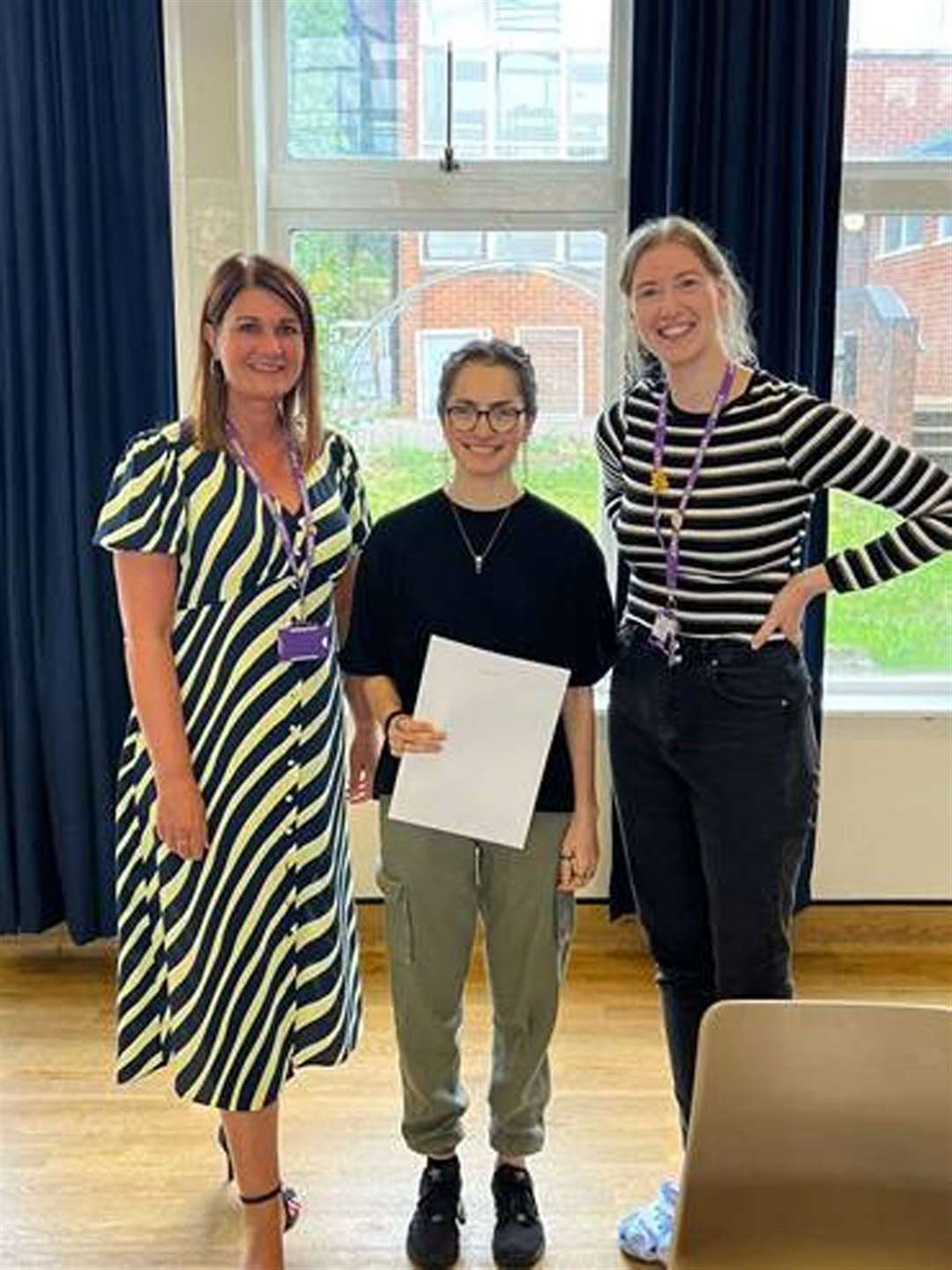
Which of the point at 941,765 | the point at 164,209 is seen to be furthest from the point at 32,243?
the point at 941,765

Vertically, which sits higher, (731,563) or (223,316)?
(223,316)

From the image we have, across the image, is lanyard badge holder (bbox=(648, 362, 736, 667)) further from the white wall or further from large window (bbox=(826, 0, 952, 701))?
large window (bbox=(826, 0, 952, 701))

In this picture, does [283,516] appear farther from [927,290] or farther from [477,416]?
[927,290]

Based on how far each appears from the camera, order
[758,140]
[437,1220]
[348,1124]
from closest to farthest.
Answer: [437,1220]
[348,1124]
[758,140]

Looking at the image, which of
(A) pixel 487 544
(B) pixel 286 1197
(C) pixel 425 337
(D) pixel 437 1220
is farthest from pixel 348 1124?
(C) pixel 425 337

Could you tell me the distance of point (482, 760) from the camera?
6.23 ft

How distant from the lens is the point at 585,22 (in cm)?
313

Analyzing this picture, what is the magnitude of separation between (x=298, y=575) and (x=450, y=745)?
33cm

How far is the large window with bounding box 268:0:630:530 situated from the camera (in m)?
3.13

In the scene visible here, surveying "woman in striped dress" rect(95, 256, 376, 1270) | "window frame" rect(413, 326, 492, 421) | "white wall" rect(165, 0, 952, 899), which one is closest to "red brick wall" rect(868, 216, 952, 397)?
"white wall" rect(165, 0, 952, 899)

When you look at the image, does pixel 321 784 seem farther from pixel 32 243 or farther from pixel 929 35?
pixel 929 35

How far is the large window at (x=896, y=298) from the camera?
10.4 ft

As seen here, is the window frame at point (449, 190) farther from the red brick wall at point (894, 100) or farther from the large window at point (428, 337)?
the red brick wall at point (894, 100)

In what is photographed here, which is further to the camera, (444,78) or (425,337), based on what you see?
(425,337)
